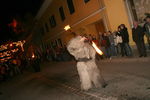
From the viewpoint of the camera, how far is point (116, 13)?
615 inches

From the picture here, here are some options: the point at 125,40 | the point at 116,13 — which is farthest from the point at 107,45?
the point at 116,13

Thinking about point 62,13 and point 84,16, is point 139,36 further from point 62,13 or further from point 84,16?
point 62,13

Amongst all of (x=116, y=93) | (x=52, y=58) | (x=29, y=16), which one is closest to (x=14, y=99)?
(x=116, y=93)

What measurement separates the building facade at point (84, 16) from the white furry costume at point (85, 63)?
764 centimetres

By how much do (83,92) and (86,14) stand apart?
511 inches

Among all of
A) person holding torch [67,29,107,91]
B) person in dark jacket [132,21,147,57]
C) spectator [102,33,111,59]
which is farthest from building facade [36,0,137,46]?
person holding torch [67,29,107,91]

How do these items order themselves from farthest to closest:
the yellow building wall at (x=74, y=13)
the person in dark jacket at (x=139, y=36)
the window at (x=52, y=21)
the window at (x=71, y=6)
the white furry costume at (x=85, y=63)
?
the window at (x=52, y=21)
the window at (x=71, y=6)
the yellow building wall at (x=74, y=13)
the person in dark jacket at (x=139, y=36)
the white furry costume at (x=85, y=63)

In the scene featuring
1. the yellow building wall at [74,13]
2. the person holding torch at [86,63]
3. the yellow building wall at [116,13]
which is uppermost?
the yellow building wall at [74,13]

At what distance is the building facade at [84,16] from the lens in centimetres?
1534

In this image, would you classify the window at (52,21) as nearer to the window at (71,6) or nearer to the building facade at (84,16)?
the building facade at (84,16)

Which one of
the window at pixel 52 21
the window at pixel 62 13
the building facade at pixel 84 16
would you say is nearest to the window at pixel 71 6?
the building facade at pixel 84 16

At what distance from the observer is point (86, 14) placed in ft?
65.5

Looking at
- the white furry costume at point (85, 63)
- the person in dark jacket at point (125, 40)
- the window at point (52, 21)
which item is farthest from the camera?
the window at point (52, 21)

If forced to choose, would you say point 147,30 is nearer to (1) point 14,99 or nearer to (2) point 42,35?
(1) point 14,99
